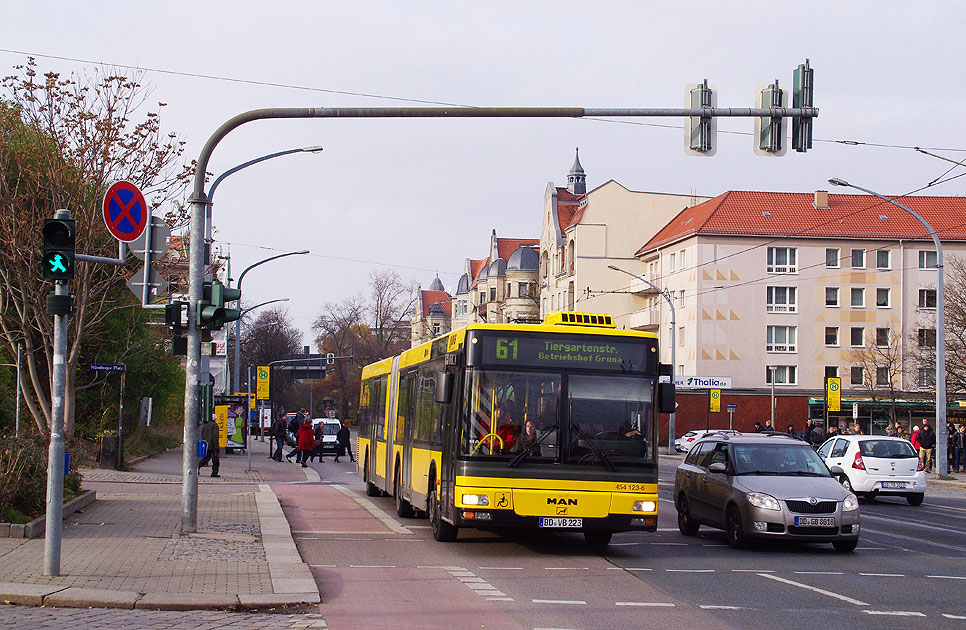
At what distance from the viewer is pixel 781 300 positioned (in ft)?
235

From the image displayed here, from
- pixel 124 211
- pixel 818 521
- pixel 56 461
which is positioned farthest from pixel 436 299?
pixel 56 461

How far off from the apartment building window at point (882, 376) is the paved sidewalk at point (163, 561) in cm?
5445

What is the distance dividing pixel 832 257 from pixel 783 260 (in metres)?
3.15

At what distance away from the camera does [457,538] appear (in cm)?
1595

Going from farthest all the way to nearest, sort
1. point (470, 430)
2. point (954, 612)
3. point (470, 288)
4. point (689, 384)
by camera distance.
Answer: point (470, 288), point (689, 384), point (470, 430), point (954, 612)

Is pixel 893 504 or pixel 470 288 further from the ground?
pixel 470 288

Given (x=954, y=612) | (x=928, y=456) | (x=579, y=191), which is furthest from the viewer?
(x=579, y=191)

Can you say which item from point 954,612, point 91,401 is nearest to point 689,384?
point 91,401

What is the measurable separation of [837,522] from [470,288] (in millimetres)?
119533

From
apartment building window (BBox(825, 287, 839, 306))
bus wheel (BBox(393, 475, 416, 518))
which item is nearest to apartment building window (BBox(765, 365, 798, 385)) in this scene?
apartment building window (BBox(825, 287, 839, 306))

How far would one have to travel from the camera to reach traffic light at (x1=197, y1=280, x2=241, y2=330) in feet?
48.5

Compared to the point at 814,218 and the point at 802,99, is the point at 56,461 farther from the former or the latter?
the point at 814,218

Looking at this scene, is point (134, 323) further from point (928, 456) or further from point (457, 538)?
point (928, 456)

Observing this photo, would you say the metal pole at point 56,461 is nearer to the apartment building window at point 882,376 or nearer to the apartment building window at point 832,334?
the apartment building window at point 882,376
